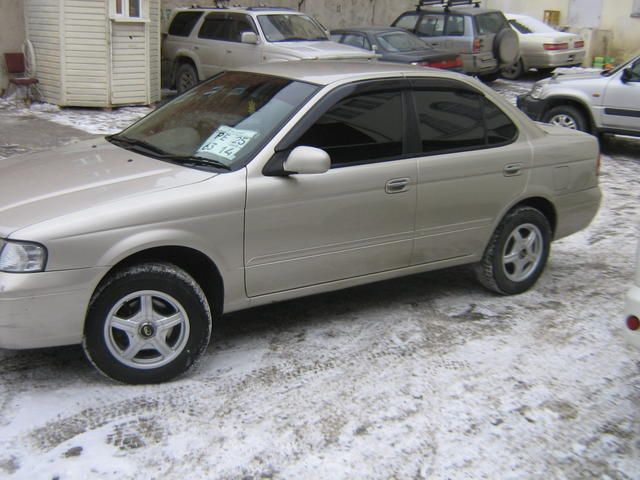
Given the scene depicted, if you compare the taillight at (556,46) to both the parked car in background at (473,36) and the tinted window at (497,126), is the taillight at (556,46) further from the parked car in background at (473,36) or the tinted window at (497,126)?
the tinted window at (497,126)

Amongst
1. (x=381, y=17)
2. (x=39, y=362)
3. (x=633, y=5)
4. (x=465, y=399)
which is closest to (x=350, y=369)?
(x=465, y=399)

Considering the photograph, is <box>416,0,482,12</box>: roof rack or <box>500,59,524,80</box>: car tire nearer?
<box>500,59,524,80</box>: car tire

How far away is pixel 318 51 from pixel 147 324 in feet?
32.2

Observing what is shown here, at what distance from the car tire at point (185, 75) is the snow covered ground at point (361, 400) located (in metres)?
10.4

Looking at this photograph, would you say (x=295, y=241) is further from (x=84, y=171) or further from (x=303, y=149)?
(x=84, y=171)

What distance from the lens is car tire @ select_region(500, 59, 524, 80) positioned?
19.1 m

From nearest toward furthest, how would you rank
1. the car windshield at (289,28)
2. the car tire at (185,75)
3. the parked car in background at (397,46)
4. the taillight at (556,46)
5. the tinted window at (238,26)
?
the car windshield at (289,28) < the tinted window at (238,26) < the parked car in background at (397,46) < the car tire at (185,75) < the taillight at (556,46)

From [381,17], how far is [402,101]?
54.0 feet

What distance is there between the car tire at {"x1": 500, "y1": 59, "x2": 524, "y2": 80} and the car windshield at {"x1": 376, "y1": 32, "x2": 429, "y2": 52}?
3.88 metres

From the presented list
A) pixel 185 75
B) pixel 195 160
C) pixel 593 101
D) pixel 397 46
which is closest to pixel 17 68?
pixel 185 75

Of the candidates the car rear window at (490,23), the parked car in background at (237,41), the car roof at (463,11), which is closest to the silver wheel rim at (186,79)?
the parked car in background at (237,41)

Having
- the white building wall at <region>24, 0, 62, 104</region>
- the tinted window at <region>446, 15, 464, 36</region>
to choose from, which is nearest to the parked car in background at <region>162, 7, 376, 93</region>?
the white building wall at <region>24, 0, 62, 104</region>

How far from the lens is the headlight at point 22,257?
3.75 m

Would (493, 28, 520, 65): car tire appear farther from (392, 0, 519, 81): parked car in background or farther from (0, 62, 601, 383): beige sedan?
(0, 62, 601, 383): beige sedan
